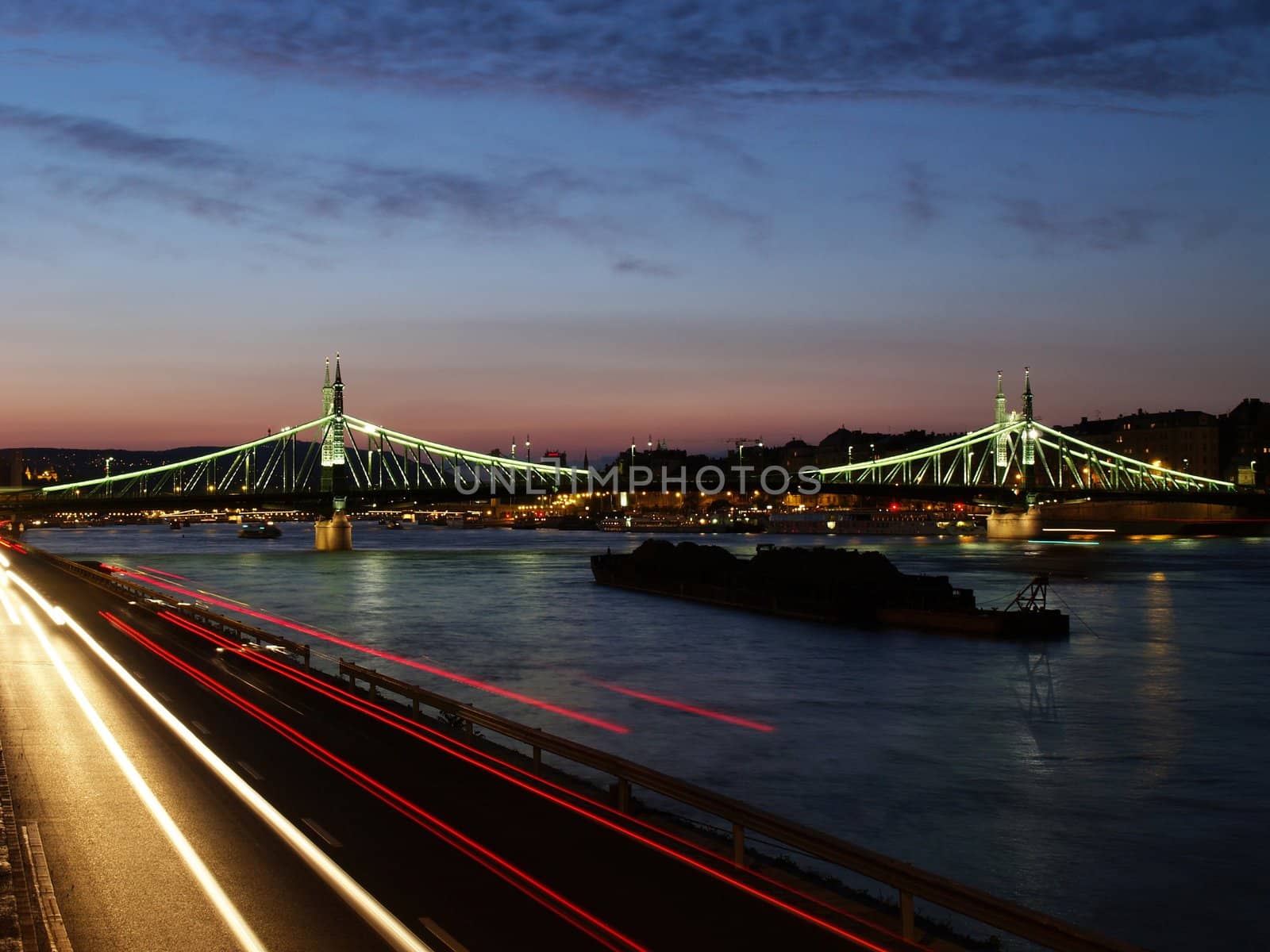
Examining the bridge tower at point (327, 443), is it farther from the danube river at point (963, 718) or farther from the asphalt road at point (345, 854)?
the asphalt road at point (345, 854)

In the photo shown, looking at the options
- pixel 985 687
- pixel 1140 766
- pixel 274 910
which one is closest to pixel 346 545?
pixel 985 687

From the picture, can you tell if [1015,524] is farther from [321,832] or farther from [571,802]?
[321,832]

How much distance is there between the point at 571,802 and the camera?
1856 centimetres

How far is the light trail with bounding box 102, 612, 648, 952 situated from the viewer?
1257 centimetres

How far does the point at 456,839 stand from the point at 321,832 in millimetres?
1657

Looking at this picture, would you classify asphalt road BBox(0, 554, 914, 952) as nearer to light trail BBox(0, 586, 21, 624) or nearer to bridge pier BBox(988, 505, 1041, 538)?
light trail BBox(0, 586, 21, 624)

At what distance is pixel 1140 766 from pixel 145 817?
67.5ft

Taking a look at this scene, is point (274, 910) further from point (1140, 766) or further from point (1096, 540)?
point (1096, 540)

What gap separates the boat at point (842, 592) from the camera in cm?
5841

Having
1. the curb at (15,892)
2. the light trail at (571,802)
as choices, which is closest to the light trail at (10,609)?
the light trail at (571,802)

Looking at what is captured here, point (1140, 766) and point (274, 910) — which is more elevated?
point (274, 910)

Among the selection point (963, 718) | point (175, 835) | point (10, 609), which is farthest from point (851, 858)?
point (10, 609)

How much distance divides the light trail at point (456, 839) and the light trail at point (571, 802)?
1966 millimetres

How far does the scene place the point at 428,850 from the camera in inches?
604
